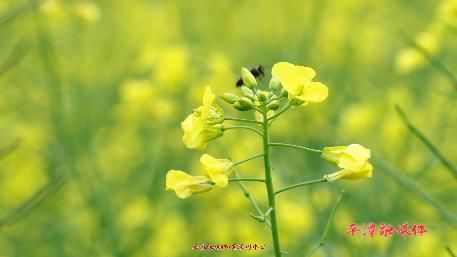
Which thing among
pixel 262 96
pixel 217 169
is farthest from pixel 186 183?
pixel 262 96

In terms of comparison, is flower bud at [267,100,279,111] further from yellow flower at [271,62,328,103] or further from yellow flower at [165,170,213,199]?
yellow flower at [165,170,213,199]

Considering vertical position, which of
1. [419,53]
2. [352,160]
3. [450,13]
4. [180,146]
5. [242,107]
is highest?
[180,146]

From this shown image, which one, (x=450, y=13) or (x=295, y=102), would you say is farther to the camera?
(x=450, y=13)

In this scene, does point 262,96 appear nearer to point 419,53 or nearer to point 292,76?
point 292,76

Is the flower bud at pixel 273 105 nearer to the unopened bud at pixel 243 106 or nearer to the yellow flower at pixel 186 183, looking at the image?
the unopened bud at pixel 243 106

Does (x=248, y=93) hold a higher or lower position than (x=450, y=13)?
lower

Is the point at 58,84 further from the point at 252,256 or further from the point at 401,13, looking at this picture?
the point at 401,13

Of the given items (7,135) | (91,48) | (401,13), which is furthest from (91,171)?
(401,13)
